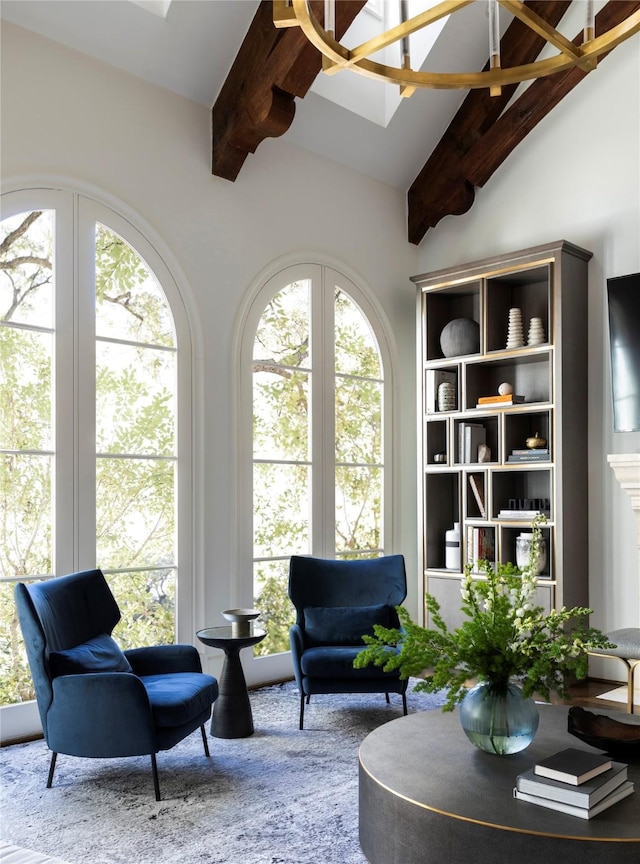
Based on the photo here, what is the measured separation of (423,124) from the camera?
19.0 ft

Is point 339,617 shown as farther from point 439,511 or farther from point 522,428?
point 522,428

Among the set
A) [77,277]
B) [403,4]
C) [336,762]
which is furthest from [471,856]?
[77,277]

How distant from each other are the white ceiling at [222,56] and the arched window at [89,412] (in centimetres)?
86

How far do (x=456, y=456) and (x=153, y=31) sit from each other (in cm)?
320

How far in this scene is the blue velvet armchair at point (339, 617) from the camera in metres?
4.05

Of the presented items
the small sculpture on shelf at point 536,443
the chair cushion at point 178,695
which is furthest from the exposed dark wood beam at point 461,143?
the chair cushion at point 178,695

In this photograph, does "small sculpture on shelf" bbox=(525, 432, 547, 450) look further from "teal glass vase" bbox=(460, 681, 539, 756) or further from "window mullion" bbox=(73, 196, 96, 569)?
"teal glass vase" bbox=(460, 681, 539, 756)

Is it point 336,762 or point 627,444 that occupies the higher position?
point 627,444

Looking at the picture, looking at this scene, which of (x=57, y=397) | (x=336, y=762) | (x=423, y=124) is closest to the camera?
(x=336, y=762)

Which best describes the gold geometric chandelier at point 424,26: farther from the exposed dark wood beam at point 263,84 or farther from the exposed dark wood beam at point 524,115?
the exposed dark wood beam at point 524,115

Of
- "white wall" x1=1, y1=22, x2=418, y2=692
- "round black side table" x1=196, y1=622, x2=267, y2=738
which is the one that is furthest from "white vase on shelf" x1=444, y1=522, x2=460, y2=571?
"round black side table" x1=196, y1=622, x2=267, y2=738

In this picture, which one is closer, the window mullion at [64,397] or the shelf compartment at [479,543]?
the window mullion at [64,397]

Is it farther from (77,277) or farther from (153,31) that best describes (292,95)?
(77,277)

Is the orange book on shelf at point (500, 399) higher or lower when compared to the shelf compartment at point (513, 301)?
lower
